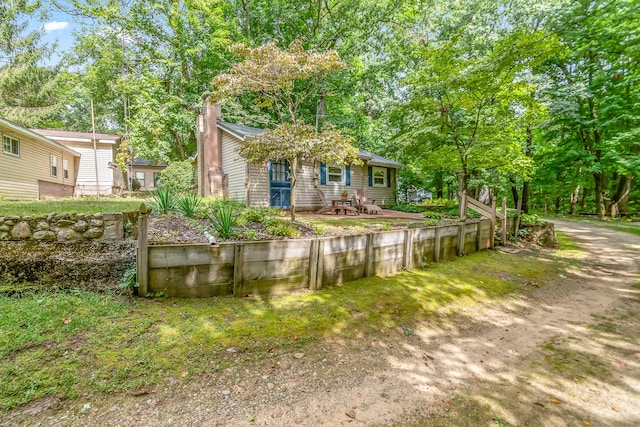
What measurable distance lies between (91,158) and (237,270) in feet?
66.4

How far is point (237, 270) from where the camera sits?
11.8ft

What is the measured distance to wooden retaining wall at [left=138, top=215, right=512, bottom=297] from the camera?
333 cm

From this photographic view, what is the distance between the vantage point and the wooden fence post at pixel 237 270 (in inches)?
141

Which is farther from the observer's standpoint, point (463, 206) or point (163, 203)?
point (463, 206)

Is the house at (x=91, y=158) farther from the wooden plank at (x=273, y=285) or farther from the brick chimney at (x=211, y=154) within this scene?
the wooden plank at (x=273, y=285)

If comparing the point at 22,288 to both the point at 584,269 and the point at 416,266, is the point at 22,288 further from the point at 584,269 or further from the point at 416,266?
the point at 584,269

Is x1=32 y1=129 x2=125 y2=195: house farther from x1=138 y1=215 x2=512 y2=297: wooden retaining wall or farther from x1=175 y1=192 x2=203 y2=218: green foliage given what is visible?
x1=138 y1=215 x2=512 y2=297: wooden retaining wall

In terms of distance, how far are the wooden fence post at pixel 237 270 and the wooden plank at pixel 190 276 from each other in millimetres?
67

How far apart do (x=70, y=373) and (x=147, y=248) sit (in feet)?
4.38

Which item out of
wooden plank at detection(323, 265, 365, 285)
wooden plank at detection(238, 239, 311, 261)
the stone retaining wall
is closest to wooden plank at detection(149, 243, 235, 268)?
wooden plank at detection(238, 239, 311, 261)

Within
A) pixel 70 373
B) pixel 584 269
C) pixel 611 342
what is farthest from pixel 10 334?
pixel 584 269

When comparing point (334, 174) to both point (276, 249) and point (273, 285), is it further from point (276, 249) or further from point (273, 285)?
point (273, 285)

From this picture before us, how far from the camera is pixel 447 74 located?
805 centimetres

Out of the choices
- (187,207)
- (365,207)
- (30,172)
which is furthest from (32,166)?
(365,207)
